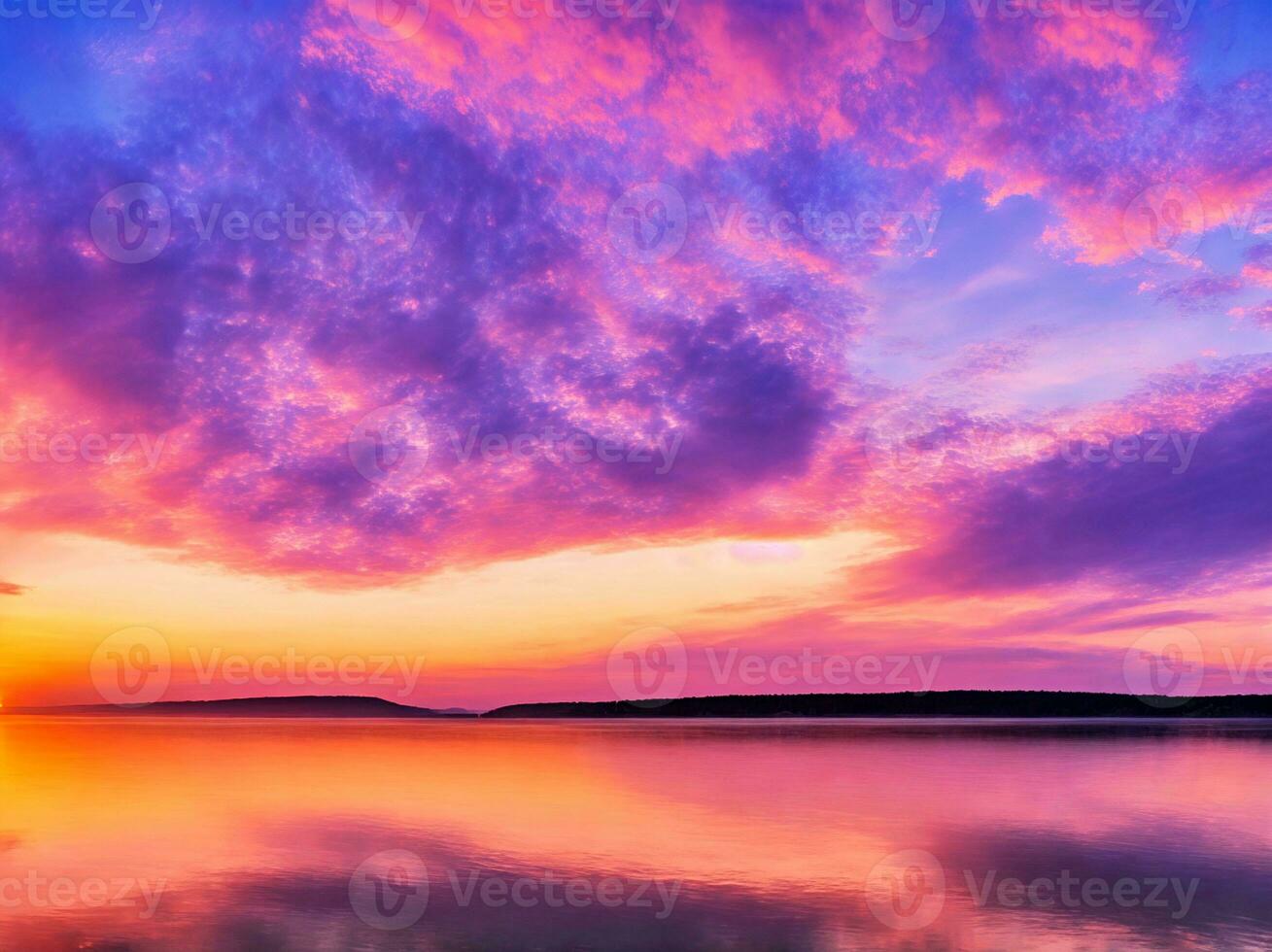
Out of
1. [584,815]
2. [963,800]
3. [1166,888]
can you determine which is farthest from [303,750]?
[1166,888]

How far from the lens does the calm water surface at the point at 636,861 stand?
1709cm

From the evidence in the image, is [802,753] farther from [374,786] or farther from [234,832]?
[234,832]

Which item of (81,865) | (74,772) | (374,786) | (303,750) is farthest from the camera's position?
(303,750)

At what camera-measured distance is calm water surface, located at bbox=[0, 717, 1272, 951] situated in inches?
673

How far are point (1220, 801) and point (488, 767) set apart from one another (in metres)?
34.3

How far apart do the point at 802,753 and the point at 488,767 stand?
22.2m

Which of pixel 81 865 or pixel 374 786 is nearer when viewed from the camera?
pixel 81 865

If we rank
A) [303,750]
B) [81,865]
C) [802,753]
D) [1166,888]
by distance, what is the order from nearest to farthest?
[1166,888] < [81,865] < [802,753] < [303,750]

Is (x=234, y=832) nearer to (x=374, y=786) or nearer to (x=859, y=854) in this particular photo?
(x=374, y=786)

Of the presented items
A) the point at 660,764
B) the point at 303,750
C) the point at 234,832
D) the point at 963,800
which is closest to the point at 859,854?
the point at 963,800

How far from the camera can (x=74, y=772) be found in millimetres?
48688

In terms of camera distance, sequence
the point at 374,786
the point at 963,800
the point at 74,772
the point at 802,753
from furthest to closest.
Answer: the point at 802,753, the point at 74,772, the point at 374,786, the point at 963,800

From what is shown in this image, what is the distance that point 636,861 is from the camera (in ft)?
78.6

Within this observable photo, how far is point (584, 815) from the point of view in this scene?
32.5 metres
